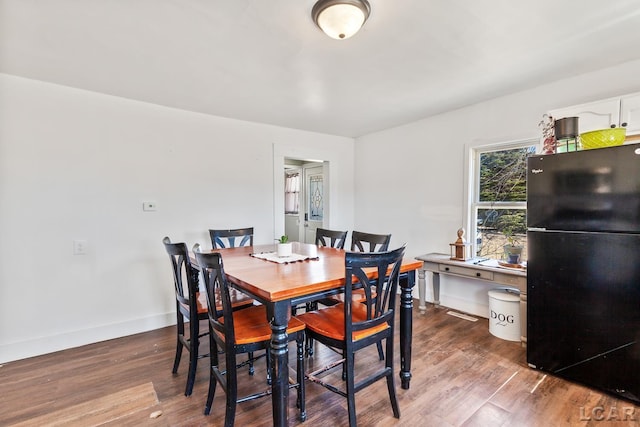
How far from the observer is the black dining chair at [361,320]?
1576mm

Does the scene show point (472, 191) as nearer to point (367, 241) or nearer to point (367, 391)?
point (367, 241)

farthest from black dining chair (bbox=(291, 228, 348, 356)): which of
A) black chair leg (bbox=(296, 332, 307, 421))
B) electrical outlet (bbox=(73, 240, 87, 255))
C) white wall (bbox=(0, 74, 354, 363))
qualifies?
electrical outlet (bbox=(73, 240, 87, 255))

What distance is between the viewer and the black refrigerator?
6.08ft

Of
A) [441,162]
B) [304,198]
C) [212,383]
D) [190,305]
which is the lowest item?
[212,383]

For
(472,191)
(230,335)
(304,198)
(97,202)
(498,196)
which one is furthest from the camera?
(304,198)

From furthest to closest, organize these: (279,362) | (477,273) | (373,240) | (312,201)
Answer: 1. (312,201)
2. (477,273)
3. (373,240)
4. (279,362)

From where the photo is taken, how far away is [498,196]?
3295 mm

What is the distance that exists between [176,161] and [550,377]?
3788 mm

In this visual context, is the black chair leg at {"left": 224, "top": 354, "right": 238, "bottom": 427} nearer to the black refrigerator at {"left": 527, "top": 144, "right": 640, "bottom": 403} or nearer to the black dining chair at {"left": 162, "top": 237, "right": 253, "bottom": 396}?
the black dining chair at {"left": 162, "top": 237, "right": 253, "bottom": 396}

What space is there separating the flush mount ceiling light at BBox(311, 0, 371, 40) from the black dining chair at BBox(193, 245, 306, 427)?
4.47ft

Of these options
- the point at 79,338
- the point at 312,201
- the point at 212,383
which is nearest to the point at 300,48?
the point at 212,383

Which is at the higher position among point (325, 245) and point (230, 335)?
point (325, 245)

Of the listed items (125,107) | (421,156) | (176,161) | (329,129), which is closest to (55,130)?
(125,107)

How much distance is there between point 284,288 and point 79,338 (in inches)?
98.9
